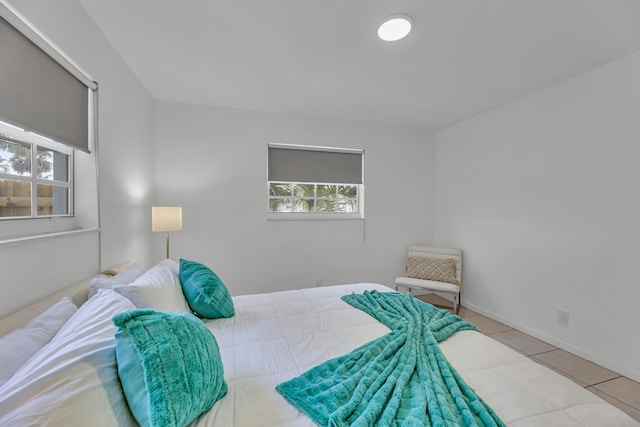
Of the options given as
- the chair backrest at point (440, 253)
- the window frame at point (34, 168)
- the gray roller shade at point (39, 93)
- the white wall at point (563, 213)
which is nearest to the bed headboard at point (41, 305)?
the window frame at point (34, 168)

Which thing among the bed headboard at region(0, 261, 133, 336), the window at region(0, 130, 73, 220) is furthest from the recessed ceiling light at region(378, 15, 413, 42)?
the bed headboard at region(0, 261, 133, 336)

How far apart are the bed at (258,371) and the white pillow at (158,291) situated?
0.01m

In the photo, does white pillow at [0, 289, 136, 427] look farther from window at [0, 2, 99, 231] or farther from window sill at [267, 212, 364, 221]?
window sill at [267, 212, 364, 221]

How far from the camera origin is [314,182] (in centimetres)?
352

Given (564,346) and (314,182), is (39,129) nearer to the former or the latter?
(314,182)

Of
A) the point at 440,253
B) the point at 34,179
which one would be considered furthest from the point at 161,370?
the point at 440,253

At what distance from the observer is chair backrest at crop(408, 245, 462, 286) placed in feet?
11.3

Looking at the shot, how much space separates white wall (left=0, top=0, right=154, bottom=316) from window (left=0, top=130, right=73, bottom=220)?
12cm

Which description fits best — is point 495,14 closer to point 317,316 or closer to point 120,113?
point 317,316

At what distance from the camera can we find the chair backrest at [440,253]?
3451 millimetres

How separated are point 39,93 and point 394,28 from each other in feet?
6.64

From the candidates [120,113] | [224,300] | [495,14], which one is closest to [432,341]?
[224,300]

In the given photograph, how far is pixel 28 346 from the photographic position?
0.91 m

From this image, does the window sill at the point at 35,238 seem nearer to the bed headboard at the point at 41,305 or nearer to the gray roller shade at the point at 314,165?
the bed headboard at the point at 41,305
